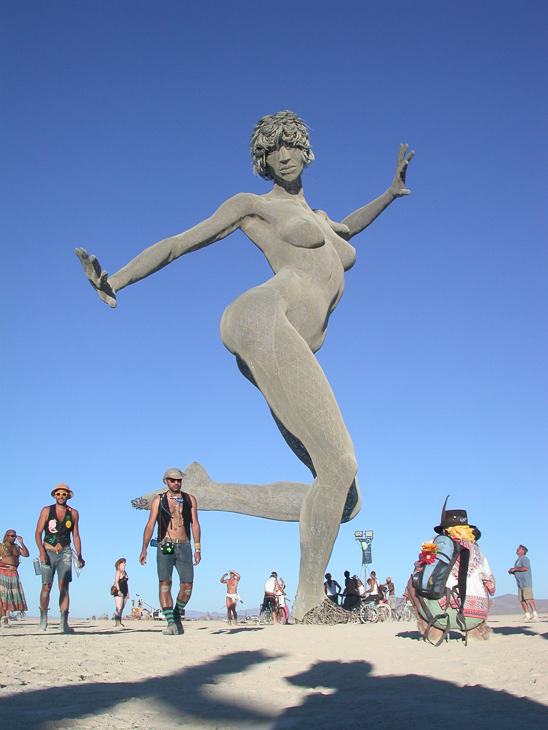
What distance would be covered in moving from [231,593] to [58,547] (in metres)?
6.43

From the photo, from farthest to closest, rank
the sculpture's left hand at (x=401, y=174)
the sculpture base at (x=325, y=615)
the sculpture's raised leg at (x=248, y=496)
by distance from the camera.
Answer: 1. the sculpture's left hand at (x=401, y=174)
2. the sculpture's raised leg at (x=248, y=496)
3. the sculpture base at (x=325, y=615)

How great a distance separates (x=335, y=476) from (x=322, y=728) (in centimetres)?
426

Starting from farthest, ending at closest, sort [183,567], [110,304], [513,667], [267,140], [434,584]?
[267,140], [110,304], [183,567], [434,584], [513,667]

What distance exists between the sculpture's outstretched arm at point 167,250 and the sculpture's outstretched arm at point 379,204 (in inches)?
62.0

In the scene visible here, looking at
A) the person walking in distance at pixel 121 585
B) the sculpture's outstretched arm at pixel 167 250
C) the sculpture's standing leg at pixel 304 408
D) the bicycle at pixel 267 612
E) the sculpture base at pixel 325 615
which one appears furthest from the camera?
the bicycle at pixel 267 612

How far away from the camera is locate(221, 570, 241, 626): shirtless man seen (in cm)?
1238

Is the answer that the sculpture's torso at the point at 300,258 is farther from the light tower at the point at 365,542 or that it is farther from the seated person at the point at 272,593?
the light tower at the point at 365,542

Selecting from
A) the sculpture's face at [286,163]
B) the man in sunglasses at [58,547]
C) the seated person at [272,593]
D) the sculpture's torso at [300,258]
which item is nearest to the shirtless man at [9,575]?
the man in sunglasses at [58,547]

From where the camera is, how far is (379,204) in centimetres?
898

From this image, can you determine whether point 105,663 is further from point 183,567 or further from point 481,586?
point 481,586

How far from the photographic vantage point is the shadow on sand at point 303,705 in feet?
9.14

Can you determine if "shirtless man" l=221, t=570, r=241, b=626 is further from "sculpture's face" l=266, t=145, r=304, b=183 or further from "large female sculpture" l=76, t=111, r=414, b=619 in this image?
"sculpture's face" l=266, t=145, r=304, b=183

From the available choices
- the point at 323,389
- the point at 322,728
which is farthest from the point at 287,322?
the point at 322,728

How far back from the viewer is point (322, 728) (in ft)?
8.82
